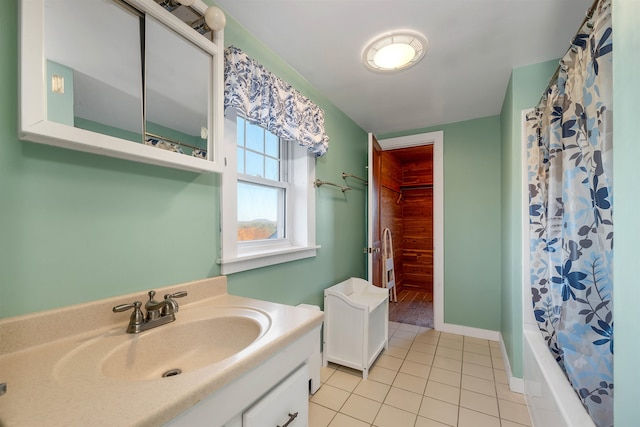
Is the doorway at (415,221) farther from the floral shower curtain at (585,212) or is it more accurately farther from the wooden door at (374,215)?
the floral shower curtain at (585,212)

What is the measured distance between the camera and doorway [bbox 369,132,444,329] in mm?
2979

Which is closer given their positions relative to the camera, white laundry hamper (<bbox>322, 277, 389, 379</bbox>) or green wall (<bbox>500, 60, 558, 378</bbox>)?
green wall (<bbox>500, 60, 558, 378</bbox>)

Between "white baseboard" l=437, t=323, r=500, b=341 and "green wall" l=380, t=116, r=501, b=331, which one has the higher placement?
"green wall" l=380, t=116, r=501, b=331

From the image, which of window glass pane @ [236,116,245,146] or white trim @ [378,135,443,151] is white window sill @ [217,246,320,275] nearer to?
window glass pane @ [236,116,245,146]

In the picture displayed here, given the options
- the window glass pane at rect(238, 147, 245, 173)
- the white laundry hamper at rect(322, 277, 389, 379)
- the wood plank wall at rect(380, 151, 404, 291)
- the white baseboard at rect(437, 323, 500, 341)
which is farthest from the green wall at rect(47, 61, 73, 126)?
the white baseboard at rect(437, 323, 500, 341)

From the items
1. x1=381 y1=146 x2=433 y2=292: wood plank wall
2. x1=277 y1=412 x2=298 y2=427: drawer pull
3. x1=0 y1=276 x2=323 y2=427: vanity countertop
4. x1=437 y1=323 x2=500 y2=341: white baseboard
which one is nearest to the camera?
x1=0 y1=276 x2=323 y2=427: vanity countertop

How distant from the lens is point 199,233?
4.15 ft

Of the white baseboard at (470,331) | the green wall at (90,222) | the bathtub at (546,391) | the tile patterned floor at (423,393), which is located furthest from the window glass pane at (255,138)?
the white baseboard at (470,331)

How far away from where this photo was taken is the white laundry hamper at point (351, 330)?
6.54ft

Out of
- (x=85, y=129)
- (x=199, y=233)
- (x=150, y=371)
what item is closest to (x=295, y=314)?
(x=150, y=371)

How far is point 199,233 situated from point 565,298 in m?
1.71

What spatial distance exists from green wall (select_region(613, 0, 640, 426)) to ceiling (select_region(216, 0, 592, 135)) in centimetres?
89

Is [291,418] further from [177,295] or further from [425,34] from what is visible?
[425,34]

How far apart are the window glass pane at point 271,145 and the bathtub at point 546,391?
79.4 inches
